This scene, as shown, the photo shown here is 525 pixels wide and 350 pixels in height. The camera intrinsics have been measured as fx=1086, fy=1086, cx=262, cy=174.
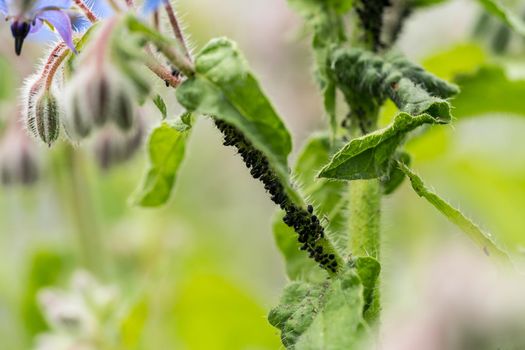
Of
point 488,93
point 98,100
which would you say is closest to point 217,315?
point 488,93

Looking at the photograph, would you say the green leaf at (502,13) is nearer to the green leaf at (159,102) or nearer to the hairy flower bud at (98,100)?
the green leaf at (159,102)

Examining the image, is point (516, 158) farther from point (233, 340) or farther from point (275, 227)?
point (275, 227)

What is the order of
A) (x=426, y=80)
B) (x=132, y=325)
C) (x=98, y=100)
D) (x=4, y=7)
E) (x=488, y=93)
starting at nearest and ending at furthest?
(x=98, y=100)
(x=4, y=7)
(x=426, y=80)
(x=488, y=93)
(x=132, y=325)

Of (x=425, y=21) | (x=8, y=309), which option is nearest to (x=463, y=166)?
(x=425, y=21)

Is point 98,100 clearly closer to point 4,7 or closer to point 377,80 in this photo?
point 4,7

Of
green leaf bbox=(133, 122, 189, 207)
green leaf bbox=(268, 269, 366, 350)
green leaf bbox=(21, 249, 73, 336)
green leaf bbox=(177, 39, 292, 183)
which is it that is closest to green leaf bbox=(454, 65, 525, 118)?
green leaf bbox=(133, 122, 189, 207)

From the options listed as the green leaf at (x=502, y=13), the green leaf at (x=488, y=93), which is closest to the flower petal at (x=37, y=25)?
the green leaf at (x=502, y=13)

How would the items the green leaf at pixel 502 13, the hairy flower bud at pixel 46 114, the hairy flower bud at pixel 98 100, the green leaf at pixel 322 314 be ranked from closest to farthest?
the hairy flower bud at pixel 98 100 → the green leaf at pixel 322 314 → the hairy flower bud at pixel 46 114 → the green leaf at pixel 502 13
